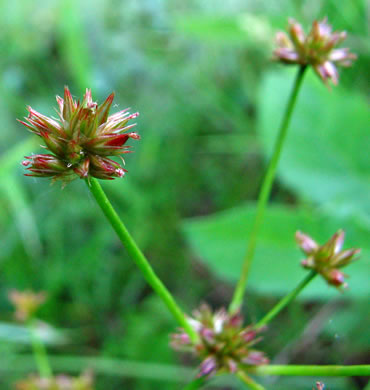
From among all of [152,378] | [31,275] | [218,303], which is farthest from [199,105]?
[152,378]

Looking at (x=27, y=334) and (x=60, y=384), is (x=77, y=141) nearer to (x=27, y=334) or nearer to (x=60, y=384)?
(x=60, y=384)

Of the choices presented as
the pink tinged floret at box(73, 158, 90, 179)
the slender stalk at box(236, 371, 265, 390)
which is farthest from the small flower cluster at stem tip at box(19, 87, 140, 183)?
the slender stalk at box(236, 371, 265, 390)

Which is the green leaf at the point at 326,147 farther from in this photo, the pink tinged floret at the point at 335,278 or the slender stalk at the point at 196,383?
the slender stalk at the point at 196,383

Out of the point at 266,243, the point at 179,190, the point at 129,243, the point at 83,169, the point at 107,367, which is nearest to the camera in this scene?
the point at 83,169

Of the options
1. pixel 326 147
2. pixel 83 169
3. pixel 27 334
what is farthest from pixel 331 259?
pixel 27 334

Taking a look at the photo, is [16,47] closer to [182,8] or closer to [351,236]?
[182,8]

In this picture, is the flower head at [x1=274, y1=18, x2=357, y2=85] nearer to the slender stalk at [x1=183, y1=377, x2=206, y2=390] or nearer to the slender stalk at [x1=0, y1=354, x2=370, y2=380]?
the slender stalk at [x1=183, y1=377, x2=206, y2=390]
